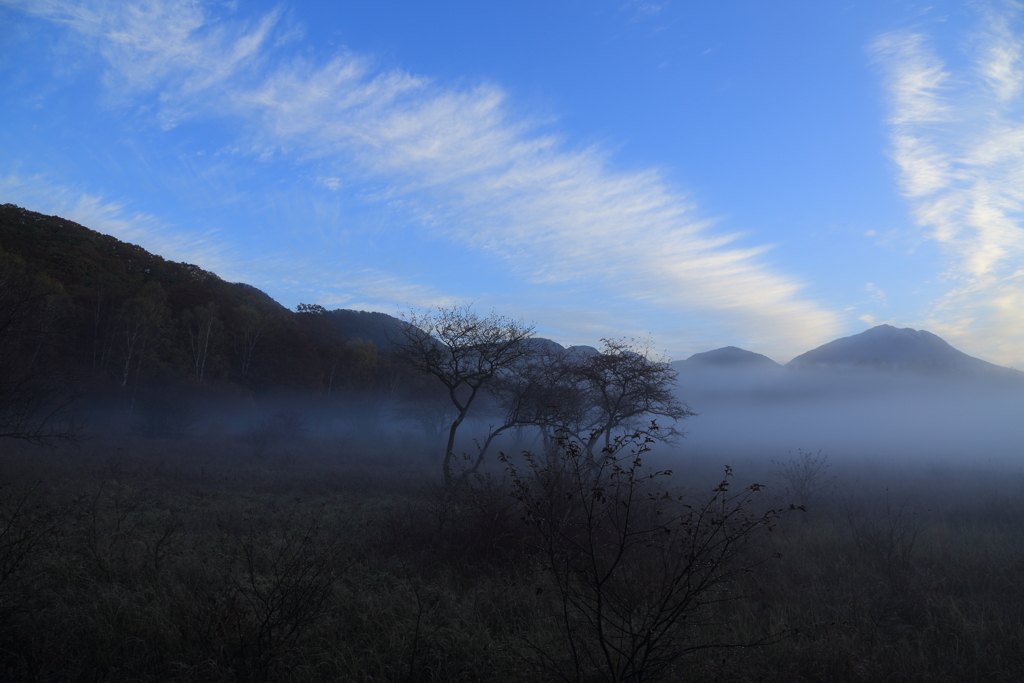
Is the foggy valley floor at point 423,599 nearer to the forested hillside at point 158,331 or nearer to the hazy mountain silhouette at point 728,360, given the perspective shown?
the forested hillside at point 158,331

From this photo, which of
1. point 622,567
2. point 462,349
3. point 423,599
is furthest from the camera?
point 462,349

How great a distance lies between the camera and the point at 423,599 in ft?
18.5

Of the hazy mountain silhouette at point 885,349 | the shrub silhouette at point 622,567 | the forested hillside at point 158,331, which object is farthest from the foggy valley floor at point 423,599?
the hazy mountain silhouette at point 885,349

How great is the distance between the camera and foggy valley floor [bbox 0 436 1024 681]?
161 inches

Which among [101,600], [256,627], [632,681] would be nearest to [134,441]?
[101,600]

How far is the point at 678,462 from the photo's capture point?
100ft

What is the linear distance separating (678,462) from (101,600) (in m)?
30.5

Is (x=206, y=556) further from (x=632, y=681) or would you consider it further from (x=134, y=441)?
(x=134, y=441)

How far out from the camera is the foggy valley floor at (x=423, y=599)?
13.4 feet

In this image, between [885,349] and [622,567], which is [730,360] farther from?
[622,567]

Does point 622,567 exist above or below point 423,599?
above

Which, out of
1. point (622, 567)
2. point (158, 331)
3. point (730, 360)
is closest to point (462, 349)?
point (622, 567)

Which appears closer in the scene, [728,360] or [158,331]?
[158,331]

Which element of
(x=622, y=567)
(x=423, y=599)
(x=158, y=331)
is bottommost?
(x=423, y=599)
